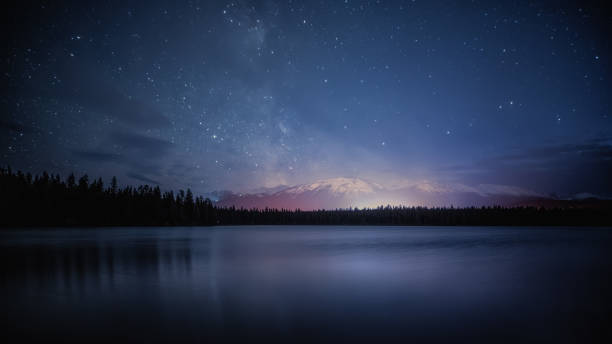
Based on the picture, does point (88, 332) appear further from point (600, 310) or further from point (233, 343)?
point (600, 310)

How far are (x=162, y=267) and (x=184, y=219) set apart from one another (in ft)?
436

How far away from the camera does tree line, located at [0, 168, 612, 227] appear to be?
104188 mm

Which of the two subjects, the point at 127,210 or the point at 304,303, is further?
the point at 127,210

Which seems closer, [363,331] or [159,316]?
[363,331]

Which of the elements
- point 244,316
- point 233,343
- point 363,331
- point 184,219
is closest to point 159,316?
point 244,316

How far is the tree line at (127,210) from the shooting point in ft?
342

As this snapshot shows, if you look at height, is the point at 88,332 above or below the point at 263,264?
above

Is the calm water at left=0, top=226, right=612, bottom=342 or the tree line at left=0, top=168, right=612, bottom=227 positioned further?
the tree line at left=0, top=168, right=612, bottom=227

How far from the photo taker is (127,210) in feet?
411

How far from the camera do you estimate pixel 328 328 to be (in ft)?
26.5

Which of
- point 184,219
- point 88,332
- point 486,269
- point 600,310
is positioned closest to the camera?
point 88,332

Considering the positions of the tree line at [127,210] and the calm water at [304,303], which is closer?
the calm water at [304,303]

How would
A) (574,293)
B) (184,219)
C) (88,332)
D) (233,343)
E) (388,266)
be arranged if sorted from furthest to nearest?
(184,219) < (388,266) < (574,293) < (88,332) < (233,343)

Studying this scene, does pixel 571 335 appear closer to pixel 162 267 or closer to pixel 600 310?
pixel 600 310
